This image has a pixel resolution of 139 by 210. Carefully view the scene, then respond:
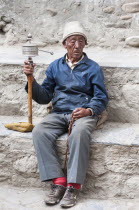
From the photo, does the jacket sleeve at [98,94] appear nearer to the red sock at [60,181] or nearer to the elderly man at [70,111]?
the elderly man at [70,111]

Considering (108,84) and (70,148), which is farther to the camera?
(108,84)

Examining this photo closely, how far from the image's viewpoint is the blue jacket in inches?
131

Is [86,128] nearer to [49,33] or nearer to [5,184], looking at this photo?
[5,184]

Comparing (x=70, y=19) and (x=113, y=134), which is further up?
(x=70, y=19)

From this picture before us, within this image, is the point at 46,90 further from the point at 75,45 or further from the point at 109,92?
the point at 109,92

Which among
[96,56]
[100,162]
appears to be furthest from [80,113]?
[96,56]

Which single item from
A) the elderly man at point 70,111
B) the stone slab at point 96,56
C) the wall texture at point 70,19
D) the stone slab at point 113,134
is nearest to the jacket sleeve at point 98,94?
the elderly man at point 70,111

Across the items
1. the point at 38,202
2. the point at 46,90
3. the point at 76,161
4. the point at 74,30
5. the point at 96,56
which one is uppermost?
the point at 74,30

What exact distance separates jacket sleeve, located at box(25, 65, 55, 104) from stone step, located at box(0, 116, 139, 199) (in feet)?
1.02

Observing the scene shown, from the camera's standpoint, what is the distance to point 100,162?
3193mm

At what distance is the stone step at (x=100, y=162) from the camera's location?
3.14 m

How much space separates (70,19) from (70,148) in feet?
7.07

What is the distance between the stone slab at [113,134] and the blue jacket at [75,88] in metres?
0.19

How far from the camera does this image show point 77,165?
3.02 metres
